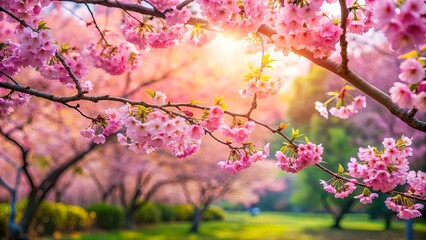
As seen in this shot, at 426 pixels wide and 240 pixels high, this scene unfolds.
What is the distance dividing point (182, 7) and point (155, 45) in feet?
2.40

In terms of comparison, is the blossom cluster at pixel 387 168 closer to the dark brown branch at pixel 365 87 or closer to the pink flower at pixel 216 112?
the dark brown branch at pixel 365 87

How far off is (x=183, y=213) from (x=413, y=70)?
80.7 ft

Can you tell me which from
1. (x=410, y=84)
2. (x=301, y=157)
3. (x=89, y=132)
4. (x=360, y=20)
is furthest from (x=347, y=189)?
(x=89, y=132)

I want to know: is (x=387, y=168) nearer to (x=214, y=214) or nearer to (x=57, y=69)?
(x=57, y=69)

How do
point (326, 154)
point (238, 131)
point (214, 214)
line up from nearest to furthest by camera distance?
point (238, 131), point (326, 154), point (214, 214)

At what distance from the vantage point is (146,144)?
2.61 meters

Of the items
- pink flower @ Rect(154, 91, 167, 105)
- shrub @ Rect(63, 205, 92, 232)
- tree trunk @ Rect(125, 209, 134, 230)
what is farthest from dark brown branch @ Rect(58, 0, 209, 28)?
tree trunk @ Rect(125, 209, 134, 230)

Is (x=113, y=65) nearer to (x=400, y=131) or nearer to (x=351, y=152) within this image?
(x=400, y=131)

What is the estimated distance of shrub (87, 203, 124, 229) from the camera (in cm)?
1730

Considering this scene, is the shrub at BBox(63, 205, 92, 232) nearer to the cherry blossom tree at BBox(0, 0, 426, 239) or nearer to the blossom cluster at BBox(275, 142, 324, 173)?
the cherry blossom tree at BBox(0, 0, 426, 239)

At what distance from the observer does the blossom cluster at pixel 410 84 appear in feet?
5.23

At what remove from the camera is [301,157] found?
267 centimetres

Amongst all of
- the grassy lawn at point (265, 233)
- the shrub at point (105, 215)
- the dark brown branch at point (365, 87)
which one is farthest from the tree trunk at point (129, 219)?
the dark brown branch at point (365, 87)

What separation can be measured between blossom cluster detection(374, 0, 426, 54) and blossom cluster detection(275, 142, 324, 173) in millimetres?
1173
